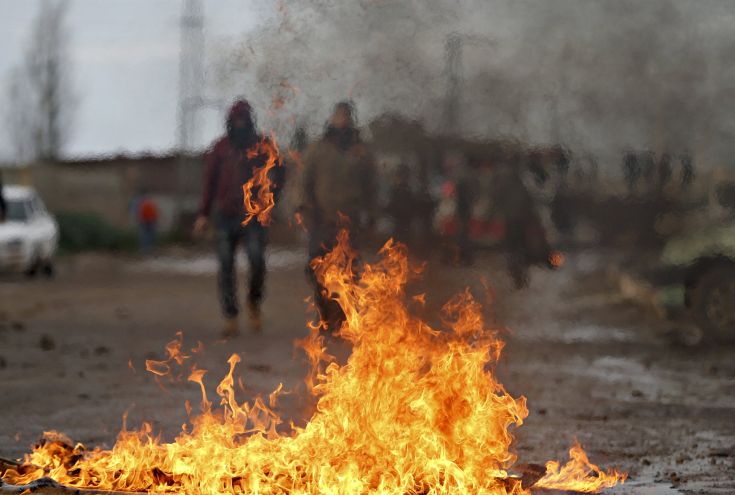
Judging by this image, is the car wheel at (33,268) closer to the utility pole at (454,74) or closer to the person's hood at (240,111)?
the utility pole at (454,74)

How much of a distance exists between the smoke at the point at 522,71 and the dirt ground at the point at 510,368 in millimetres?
1805

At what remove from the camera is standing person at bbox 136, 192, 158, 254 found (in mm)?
36406

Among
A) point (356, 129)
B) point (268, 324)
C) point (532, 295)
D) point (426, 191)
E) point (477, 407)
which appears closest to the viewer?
point (477, 407)

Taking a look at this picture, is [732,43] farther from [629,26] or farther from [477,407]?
[477,407]

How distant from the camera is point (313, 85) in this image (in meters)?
7.72

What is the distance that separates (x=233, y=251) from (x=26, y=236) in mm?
11440

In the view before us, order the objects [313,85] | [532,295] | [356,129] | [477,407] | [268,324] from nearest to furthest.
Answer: [477,407], [313,85], [356,129], [268,324], [532,295]

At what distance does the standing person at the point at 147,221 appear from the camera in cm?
3641

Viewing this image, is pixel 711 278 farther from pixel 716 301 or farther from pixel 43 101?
pixel 43 101

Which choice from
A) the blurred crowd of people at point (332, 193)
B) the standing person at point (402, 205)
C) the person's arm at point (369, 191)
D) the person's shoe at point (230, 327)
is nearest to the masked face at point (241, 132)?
the blurred crowd of people at point (332, 193)

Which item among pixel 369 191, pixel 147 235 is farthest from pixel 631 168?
pixel 147 235

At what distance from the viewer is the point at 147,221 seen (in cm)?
3722

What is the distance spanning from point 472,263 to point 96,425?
7839mm

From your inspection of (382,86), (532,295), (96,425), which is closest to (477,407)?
(96,425)
